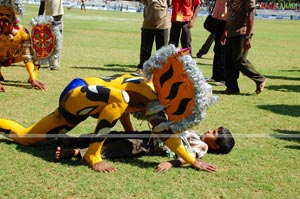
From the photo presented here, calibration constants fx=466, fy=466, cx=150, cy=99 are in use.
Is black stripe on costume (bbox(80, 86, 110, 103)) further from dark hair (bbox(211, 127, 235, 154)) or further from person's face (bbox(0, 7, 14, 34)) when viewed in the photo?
person's face (bbox(0, 7, 14, 34))

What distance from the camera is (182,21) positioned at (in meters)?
8.96

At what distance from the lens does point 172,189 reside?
345 centimetres

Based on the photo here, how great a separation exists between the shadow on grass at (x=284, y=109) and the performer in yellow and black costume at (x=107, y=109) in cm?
259

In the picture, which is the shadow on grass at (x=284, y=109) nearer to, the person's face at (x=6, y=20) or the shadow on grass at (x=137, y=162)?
the shadow on grass at (x=137, y=162)

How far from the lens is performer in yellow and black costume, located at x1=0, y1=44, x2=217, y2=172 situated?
375cm

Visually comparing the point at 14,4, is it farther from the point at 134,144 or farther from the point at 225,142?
the point at 225,142

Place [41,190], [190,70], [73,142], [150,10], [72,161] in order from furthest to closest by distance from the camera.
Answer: [150,10] < [73,142] < [72,161] < [190,70] < [41,190]

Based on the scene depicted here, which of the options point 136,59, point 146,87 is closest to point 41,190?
point 146,87

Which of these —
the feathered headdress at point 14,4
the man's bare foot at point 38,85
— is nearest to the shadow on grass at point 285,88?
the man's bare foot at point 38,85

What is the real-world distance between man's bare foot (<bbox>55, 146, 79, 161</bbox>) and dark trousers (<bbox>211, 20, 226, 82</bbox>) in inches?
176

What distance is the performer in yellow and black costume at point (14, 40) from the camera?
645 cm

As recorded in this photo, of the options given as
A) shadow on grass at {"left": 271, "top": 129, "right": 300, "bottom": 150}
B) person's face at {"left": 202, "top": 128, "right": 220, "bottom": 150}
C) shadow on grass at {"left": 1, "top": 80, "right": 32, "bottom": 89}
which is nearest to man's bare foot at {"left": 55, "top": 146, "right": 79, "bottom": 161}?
person's face at {"left": 202, "top": 128, "right": 220, "bottom": 150}

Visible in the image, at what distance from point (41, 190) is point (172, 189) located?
0.95 metres

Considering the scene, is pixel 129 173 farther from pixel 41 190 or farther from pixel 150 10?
pixel 150 10
